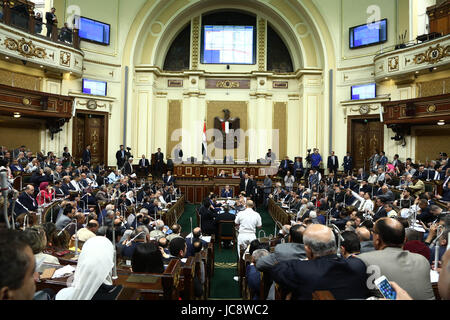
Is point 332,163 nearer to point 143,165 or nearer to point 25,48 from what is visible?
point 143,165

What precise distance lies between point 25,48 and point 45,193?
726cm

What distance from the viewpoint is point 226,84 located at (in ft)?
61.6

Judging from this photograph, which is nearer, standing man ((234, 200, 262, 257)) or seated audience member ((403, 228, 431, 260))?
seated audience member ((403, 228, 431, 260))

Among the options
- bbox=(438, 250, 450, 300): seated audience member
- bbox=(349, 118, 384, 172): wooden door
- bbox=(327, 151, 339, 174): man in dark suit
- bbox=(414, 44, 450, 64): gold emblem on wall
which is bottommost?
bbox=(438, 250, 450, 300): seated audience member

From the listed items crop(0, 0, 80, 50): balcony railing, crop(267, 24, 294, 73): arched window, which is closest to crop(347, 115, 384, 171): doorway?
crop(267, 24, 294, 73): arched window

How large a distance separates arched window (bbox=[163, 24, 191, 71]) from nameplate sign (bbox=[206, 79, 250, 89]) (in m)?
A: 1.76

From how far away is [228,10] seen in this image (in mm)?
18891

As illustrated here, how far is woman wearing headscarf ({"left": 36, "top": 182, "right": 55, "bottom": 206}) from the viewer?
308 inches

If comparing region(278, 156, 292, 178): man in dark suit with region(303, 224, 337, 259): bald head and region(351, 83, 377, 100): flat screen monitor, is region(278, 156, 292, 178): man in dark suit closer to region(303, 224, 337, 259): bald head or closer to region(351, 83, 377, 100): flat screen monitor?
region(351, 83, 377, 100): flat screen monitor

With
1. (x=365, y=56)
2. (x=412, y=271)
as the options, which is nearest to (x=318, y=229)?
(x=412, y=271)

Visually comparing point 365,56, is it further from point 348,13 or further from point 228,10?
point 228,10

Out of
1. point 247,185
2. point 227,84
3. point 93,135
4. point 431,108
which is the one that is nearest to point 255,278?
point 247,185

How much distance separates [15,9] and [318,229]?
46.5 feet
